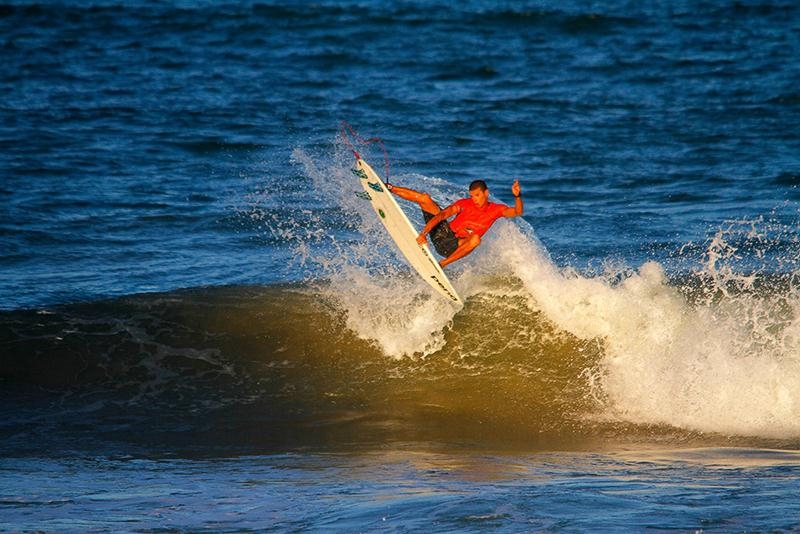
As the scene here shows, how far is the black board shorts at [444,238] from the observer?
36.6 feet

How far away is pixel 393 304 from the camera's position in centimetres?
1210

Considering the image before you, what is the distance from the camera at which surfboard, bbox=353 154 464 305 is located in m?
11.1

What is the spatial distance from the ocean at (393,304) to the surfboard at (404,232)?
542 mm

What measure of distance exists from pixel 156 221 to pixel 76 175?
3.26 meters

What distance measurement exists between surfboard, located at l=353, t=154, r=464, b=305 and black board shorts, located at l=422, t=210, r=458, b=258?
0.12 m

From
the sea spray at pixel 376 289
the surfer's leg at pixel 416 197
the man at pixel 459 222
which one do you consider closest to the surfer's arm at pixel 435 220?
the man at pixel 459 222

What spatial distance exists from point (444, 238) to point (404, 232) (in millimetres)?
420

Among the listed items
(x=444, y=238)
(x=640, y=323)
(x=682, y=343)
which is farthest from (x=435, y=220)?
(x=682, y=343)

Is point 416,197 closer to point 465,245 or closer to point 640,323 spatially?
point 465,245

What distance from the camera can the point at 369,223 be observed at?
13422mm

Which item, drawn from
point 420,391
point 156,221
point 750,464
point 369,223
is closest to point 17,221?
point 156,221

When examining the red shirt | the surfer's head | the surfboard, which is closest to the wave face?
the surfboard

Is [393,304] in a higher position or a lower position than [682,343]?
higher

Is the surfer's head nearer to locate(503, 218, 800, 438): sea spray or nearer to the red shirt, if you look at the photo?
the red shirt
